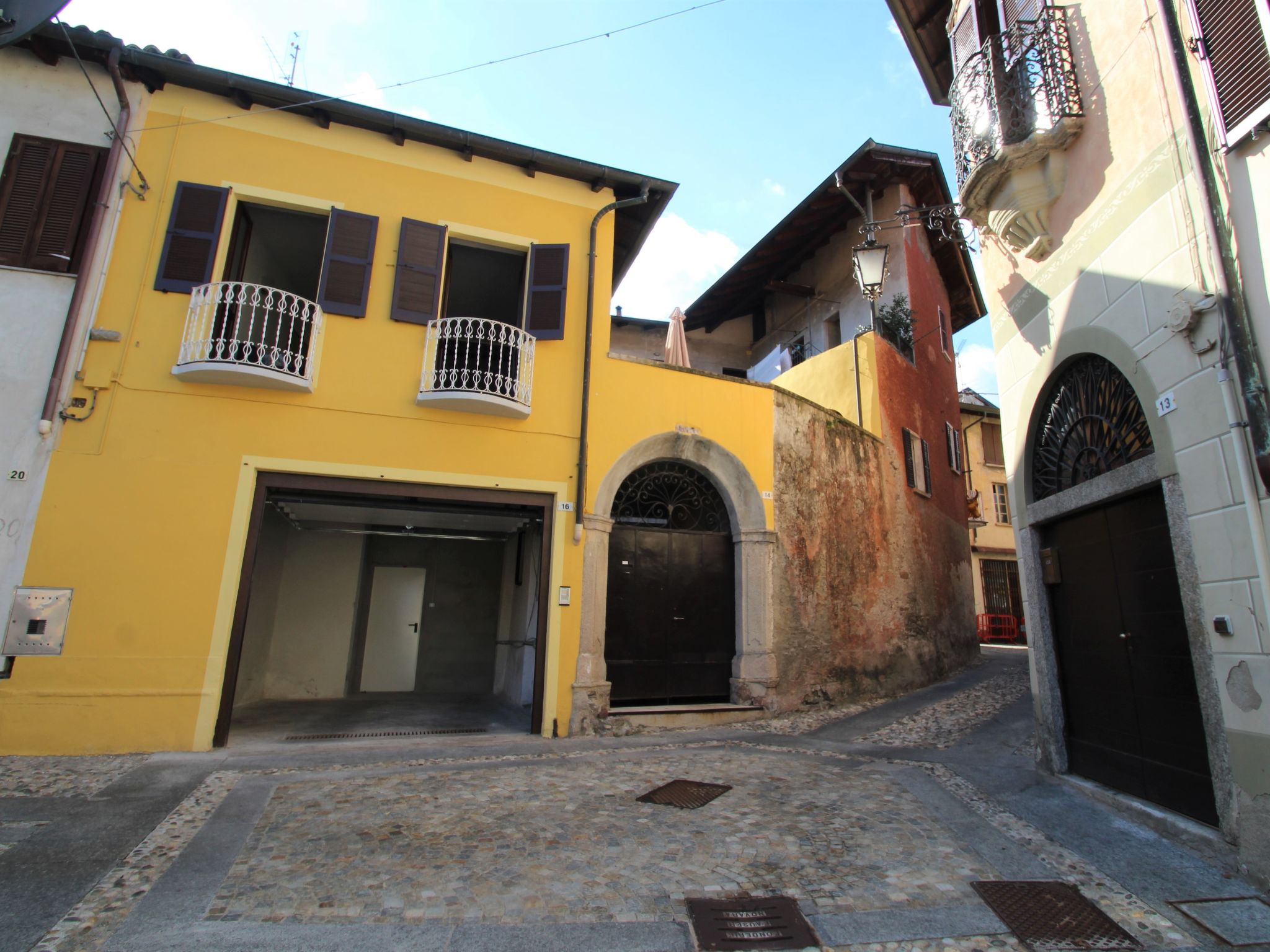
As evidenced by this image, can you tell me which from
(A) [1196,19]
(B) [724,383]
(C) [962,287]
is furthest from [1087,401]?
(C) [962,287]

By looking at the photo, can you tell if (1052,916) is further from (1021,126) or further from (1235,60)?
(1021,126)

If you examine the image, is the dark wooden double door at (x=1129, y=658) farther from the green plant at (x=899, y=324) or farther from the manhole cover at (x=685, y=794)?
the green plant at (x=899, y=324)

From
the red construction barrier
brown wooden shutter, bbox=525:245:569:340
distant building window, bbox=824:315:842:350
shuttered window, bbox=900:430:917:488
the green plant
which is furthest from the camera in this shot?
the red construction barrier

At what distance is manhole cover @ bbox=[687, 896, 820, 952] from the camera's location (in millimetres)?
2859

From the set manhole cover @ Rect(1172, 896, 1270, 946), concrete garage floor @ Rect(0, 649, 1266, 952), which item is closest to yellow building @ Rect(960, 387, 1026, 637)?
concrete garage floor @ Rect(0, 649, 1266, 952)

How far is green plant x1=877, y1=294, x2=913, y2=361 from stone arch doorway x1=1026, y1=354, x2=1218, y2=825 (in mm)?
7800

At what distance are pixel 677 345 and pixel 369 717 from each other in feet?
21.7

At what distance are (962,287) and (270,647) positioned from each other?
58.2 feet

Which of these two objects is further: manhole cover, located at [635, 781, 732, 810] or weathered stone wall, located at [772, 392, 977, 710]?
weathered stone wall, located at [772, 392, 977, 710]

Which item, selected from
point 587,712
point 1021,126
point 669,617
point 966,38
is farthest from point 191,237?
point 966,38

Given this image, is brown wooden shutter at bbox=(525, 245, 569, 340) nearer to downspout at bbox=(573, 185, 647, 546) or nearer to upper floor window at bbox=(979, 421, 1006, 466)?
downspout at bbox=(573, 185, 647, 546)

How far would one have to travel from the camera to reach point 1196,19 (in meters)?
4.03

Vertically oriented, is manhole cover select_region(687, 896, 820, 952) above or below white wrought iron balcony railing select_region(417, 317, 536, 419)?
below

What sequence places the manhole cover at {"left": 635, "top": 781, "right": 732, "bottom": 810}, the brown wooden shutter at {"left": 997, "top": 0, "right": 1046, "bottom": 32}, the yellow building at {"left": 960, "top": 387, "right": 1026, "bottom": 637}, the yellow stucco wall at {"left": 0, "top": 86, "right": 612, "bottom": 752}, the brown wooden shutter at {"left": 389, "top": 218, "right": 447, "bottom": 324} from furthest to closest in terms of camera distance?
the yellow building at {"left": 960, "top": 387, "right": 1026, "bottom": 637} < the brown wooden shutter at {"left": 389, "top": 218, "right": 447, "bottom": 324} < the yellow stucco wall at {"left": 0, "top": 86, "right": 612, "bottom": 752} < the brown wooden shutter at {"left": 997, "top": 0, "right": 1046, "bottom": 32} < the manhole cover at {"left": 635, "top": 781, "right": 732, "bottom": 810}
